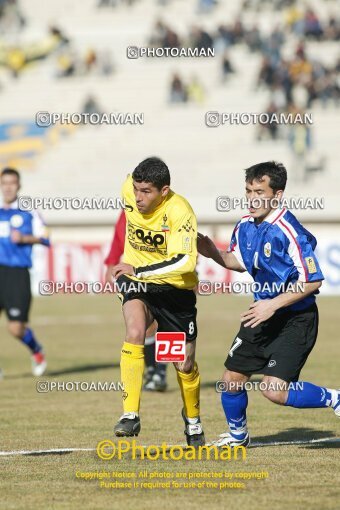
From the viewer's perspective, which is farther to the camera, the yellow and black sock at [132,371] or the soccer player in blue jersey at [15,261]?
the soccer player in blue jersey at [15,261]

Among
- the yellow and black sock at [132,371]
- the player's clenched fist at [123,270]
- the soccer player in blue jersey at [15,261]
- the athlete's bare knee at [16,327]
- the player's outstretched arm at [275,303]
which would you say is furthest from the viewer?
the athlete's bare knee at [16,327]

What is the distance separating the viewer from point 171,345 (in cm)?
768

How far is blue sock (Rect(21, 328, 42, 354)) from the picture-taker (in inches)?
528

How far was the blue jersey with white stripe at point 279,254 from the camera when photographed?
736 centimetres

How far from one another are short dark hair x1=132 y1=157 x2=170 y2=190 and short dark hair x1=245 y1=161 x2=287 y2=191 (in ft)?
1.90

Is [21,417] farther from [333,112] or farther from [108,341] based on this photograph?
[333,112]

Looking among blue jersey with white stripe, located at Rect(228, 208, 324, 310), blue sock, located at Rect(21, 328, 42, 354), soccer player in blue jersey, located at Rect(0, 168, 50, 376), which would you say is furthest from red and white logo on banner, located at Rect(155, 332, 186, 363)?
blue sock, located at Rect(21, 328, 42, 354)

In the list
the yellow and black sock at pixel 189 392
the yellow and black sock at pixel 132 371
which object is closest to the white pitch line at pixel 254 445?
the yellow and black sock at pixel 189 392

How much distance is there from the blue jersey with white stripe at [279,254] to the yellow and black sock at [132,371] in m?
0.93

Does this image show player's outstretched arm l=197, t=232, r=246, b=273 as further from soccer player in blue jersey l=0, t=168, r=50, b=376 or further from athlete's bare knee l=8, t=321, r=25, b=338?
athlete's bare knee l=8, t=321, r=25, b=338

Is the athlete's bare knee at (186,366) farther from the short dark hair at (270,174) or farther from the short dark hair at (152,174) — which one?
the short dark hair at (270,174)

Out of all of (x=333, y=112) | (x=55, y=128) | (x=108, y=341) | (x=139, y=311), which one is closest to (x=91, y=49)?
A: (x=55, y=128)

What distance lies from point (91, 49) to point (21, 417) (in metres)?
31.6

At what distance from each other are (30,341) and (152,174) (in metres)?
6.46
